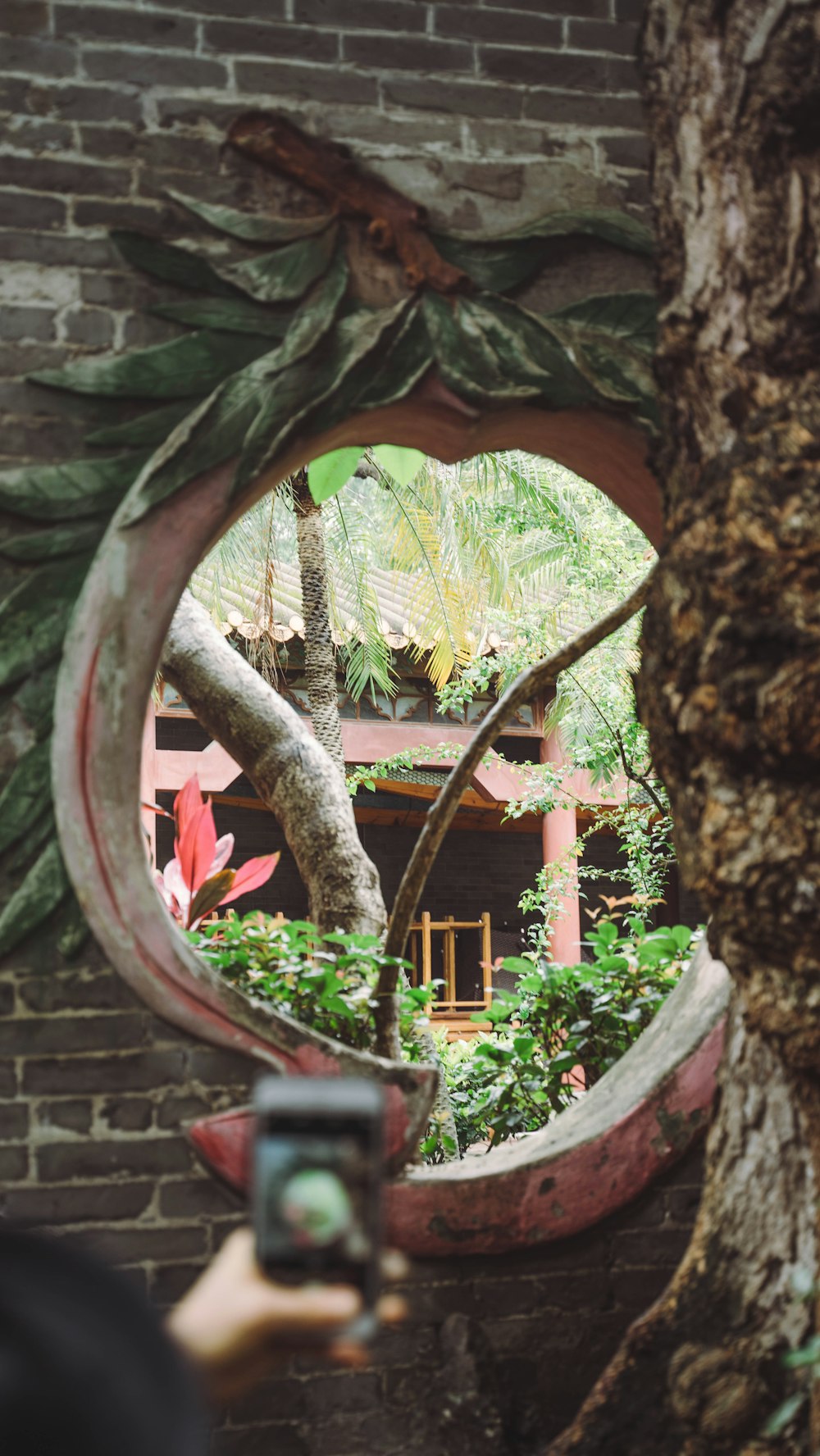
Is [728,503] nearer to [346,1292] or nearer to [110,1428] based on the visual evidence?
[346,1292]

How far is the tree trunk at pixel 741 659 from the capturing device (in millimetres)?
1668

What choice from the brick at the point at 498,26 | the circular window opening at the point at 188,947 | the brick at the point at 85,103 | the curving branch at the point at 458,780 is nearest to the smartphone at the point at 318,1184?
the circular window opening at the point at 188,947

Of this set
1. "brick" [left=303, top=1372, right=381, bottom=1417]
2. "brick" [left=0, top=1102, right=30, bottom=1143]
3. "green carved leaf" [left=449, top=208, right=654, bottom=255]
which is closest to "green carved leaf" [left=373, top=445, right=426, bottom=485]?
"green carved leaf" [left=449, top=208, right=654, bottom=255]

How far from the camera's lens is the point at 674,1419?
1.94 metres

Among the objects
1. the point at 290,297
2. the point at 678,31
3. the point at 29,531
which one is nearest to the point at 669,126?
the point at 678,31

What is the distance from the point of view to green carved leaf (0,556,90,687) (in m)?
2.37

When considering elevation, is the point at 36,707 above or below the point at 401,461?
below

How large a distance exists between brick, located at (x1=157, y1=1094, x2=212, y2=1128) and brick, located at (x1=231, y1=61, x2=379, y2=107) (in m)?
1.98

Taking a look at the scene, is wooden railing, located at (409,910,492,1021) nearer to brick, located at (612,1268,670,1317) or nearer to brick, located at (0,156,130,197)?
brick, located at (612,1268,670,1317)

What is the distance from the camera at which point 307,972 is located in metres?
2.75

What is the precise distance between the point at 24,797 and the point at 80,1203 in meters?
0.76

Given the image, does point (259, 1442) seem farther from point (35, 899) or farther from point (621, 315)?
point (621, 315)

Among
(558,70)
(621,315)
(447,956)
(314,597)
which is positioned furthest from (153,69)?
(447,956)

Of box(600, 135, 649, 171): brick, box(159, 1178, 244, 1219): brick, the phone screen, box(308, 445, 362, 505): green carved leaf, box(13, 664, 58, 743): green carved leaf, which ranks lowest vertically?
box(159, 1178, 244, 1219): brick
